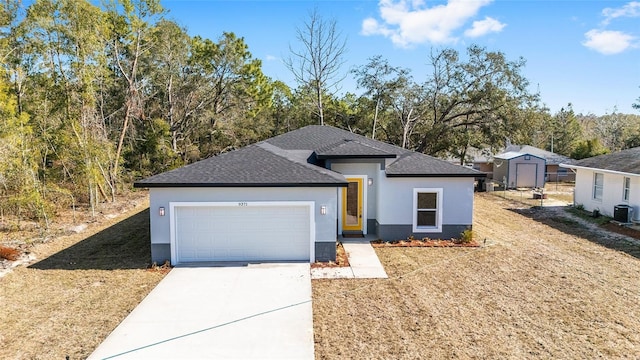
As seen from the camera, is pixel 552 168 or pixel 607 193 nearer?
pixel 607 193

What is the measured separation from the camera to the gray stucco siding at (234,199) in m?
10.7

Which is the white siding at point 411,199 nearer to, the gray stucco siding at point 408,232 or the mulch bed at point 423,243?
the gray stucco siding at point 408,232

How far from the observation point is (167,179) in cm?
1070

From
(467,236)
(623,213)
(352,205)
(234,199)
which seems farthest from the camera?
(623,213)

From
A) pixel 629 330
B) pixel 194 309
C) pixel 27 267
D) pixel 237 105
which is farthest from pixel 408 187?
pixel 237 105

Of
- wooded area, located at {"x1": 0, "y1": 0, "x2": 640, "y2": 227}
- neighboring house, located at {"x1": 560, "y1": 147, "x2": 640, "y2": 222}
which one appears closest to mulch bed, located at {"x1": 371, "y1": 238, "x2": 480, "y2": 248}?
neighboring house, located at {"x1": 560, "y1": 147, "x2": 640, "y2": 222}

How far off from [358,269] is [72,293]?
6.93m

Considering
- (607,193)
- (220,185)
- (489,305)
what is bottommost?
(489,305)

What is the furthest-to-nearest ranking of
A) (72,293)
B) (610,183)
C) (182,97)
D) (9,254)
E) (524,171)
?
1. (182,97)
2. (524,171)
3. (610,183)
4. (9,254)
5. (72,293)

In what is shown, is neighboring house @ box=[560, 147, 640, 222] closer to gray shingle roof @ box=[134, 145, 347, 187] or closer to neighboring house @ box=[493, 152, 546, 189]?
neighboring house @ box=[493, 152, 546, 189]

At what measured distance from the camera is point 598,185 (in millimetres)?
18672

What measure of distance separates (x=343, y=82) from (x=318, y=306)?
2587 cm

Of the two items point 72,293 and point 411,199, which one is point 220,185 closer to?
point 72,293

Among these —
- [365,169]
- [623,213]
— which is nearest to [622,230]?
[623,213]
